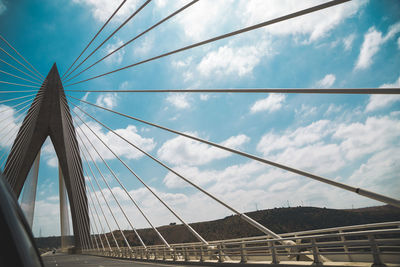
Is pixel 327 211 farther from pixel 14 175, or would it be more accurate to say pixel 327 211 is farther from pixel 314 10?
pixel 314 10

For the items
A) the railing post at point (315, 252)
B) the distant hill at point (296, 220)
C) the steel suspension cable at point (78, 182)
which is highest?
the steel suspension cable at point (78, 182)

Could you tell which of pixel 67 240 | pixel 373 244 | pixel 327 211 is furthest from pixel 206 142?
pixel 327 211

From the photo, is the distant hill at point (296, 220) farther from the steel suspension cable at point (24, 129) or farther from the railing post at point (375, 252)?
the railing post at point (375, 252)

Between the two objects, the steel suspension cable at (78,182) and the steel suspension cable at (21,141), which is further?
the steel suspension cable at (78,182)

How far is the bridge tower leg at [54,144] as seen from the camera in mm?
33188

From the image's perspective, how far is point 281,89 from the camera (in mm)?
8805

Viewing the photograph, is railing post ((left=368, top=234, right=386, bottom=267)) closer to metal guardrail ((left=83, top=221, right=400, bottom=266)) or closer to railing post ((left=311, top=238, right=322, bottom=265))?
metal guardrail ((left=83, top=221, right=400, bottom=266))

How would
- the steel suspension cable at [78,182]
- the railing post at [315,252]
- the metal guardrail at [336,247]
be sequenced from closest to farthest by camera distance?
the metal guardrail at [336,247] → the railing post at [315,252] → the steel suspension cable at [78,182]

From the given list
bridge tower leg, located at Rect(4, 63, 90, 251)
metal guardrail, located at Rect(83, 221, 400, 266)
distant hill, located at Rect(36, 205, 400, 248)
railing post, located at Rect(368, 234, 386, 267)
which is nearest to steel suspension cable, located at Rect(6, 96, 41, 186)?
bridge tower leg, located at Rect(4, 63, 90, 251)

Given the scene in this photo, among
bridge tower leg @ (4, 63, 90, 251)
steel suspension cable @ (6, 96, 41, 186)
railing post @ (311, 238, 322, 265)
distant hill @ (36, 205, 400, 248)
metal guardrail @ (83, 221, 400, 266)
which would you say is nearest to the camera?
metal guardrail @ (83, 221, 400, 266)

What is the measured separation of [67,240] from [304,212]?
205ft

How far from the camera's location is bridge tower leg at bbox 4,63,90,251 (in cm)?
3319

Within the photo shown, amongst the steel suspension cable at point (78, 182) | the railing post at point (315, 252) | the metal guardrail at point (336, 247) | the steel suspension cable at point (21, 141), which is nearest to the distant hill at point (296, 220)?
the steel suspension cable at point (78, 182)

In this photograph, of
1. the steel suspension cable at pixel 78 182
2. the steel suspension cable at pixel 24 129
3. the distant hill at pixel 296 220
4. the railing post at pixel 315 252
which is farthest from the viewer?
the distant hill at pixel 296 220
